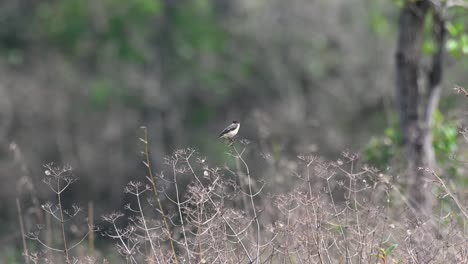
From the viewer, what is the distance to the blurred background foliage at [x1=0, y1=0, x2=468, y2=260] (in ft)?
80.1

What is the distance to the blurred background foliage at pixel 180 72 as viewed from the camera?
24.4 m

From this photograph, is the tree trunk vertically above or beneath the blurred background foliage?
above

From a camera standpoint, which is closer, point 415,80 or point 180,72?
point 415,80

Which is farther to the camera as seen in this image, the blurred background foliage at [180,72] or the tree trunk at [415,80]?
the blurred background foliage at [180,72]

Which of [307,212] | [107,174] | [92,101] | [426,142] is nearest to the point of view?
[307,212]

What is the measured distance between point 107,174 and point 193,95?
4.33 metres

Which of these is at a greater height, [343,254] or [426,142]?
[343,254]

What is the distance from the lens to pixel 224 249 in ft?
18.4

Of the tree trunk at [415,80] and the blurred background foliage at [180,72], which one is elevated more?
the tree trunk at [415,80]

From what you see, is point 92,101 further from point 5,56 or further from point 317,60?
point 317,60

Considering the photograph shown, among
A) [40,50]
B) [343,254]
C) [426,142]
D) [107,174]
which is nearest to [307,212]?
[343,254]

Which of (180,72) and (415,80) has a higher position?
(415,80)

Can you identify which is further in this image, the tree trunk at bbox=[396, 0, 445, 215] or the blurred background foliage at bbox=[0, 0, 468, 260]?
the blurred background foliage at bbox=[0, 0, 468, 260]

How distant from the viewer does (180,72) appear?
27.2 meters
